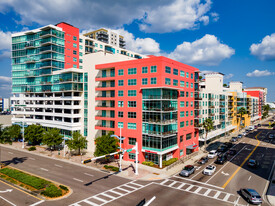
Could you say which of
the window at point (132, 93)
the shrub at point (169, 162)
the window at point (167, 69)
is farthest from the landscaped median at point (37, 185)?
the window at point (167, 69)

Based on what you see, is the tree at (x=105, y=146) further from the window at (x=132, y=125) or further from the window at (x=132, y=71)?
the window at (x=132, y=71)

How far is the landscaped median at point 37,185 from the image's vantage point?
3145 centimetres

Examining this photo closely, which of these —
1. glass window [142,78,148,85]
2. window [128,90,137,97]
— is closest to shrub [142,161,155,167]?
window [128,90,137,97]

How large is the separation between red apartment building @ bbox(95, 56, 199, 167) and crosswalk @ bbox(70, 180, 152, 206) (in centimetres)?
1242

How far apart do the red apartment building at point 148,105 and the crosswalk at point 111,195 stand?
40.7 feet

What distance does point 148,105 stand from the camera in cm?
4869

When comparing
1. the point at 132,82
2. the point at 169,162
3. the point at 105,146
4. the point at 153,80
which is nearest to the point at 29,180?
the point at 105,146

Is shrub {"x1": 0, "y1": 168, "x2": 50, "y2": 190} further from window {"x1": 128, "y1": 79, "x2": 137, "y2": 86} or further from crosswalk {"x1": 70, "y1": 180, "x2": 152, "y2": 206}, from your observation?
window {"x1": 128, "y1": 79, "x2": 137, "y2": 86}

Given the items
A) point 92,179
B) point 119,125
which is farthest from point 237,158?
point 92,179

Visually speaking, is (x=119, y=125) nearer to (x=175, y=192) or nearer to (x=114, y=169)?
(x=114, y=169)

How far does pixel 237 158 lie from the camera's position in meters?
55.6

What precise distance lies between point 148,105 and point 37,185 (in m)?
28.8

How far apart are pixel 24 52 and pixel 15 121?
30283mm

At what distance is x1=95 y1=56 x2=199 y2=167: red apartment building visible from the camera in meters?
47.4
